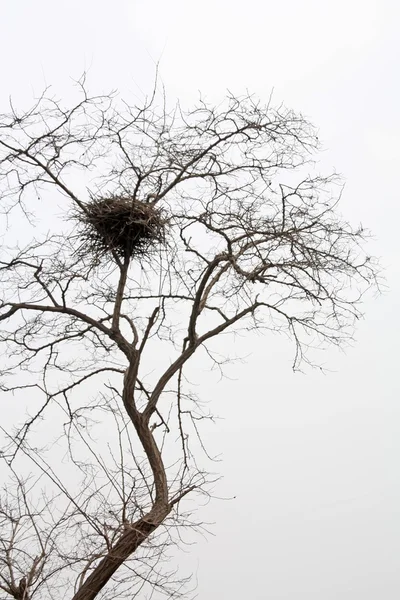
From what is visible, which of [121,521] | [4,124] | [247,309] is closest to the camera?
[121,521]

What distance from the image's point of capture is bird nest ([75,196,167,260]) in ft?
11.7

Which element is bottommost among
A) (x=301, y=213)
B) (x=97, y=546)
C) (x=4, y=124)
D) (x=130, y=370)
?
(x=97, y=546)

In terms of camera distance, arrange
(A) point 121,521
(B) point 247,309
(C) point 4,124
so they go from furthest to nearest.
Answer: (B) point 247,309, (C) point 4,124, (A) point 121,521

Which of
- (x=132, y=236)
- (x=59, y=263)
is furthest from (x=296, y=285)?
(x=59, y=263)

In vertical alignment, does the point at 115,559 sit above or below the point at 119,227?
below

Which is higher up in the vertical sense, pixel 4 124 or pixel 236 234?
pixel 236 234

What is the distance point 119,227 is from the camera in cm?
364

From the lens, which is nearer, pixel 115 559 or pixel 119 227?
pixel 115 559

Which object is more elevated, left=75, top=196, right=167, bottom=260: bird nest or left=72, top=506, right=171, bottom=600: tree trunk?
left=75, top=196, right=167, bottom=260: bird nest

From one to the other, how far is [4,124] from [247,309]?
47.0 inches

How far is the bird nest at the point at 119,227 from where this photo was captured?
357 cm

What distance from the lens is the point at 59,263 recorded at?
368 centimetres

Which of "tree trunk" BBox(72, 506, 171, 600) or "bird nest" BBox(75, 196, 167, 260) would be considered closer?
"tree trunk" BBox(72, 506, 171, 600)

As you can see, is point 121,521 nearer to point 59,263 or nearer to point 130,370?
point 130,370
